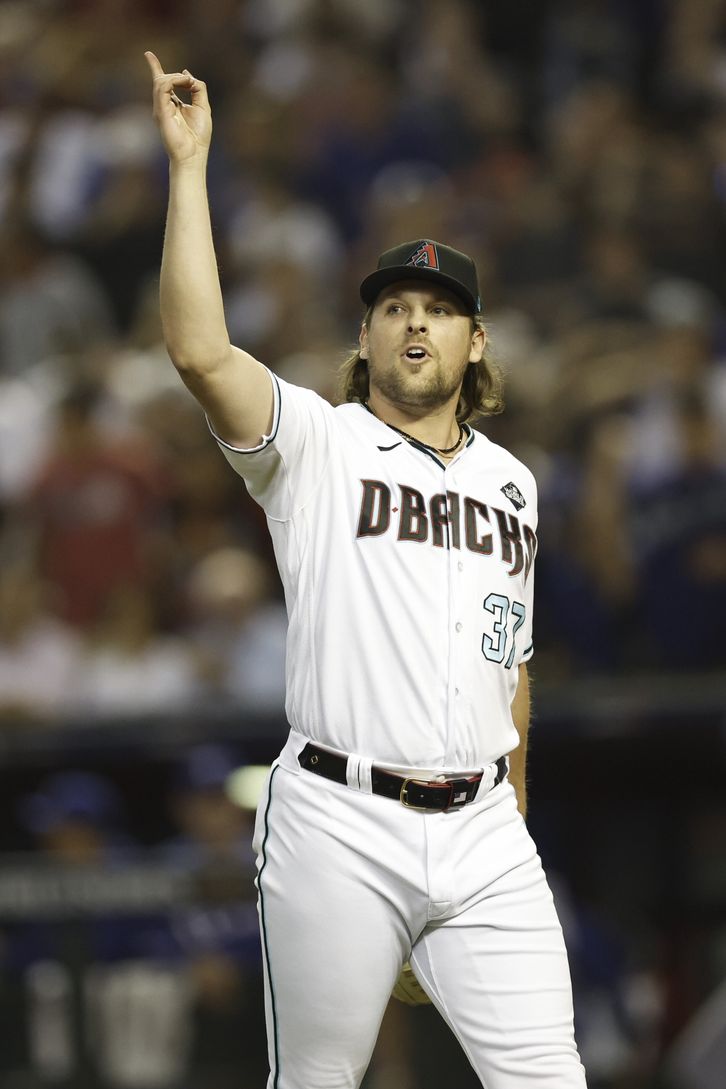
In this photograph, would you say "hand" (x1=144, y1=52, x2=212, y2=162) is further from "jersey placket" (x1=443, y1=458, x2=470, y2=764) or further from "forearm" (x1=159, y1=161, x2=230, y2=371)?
"jersey placket" (x1=443, y1=458, x2=470, y2=764)

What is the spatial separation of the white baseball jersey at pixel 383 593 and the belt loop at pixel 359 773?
2 centimetres

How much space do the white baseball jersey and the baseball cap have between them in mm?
288

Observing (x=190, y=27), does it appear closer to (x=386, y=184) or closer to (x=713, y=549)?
(x=386, y=184)

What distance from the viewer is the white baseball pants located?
2.93m

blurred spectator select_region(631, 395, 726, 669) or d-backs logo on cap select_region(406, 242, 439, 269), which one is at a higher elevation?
d-backs logo on cap select_region(406, 242, 439, 269)

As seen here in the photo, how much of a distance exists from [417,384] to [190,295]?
0.56 meters

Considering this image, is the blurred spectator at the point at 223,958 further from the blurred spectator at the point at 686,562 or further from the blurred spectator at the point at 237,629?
the blurred spectator at the point at 686,562

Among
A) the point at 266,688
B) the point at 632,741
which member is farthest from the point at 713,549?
the point at 266,688

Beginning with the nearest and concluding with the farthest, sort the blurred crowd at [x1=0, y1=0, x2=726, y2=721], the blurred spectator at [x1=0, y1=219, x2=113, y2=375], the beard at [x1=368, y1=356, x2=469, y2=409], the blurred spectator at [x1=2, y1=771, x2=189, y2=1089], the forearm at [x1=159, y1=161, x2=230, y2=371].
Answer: the forearm at [x1=159, y1=161, x2=230, y2=371] < the beard at [x1=368, y1=356, x2=469, y2=409] < the blurred spectator at [x1=2, y1=771, x2=189, y2=1089] < the blurred crowd at [x1=0, y1=0, x2=726, y2=721] < the blurred spectator at [x1=0, y1=219, x2=113, y2=375]

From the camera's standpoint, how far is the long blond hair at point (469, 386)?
138 inches

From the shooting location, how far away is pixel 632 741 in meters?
5.74

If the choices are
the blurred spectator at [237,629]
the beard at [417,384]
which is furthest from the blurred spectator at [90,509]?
the beard at [417,384]

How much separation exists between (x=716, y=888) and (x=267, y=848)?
3.35 metres

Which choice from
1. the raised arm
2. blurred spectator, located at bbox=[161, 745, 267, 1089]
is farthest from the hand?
blurred spectator, located at bbox=[161, 745, 267, 1089]
